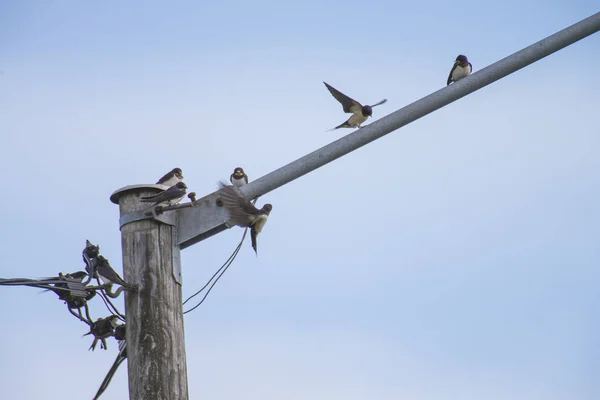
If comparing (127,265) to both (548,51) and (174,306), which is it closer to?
(174,306)

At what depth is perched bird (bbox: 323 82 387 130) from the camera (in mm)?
8234

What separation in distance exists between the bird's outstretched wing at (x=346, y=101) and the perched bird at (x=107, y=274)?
4020 millimetres

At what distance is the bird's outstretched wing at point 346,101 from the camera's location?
330 inches

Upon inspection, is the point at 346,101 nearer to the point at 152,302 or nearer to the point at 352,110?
the point at 352,110

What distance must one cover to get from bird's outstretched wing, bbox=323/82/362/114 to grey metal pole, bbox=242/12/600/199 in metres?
3.71

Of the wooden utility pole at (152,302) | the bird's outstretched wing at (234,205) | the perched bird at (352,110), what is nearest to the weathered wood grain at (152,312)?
the wooden utility pole at (152,302)

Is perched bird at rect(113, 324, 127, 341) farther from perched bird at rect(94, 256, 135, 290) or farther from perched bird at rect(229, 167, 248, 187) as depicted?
perched bird at rect(229, 167, 248, 187)

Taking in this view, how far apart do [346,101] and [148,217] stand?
4218mm

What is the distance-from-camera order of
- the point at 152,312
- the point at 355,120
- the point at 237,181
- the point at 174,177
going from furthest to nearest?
the point at 237,181
the point at 355,120
the point at 174,177
the point at 152,312

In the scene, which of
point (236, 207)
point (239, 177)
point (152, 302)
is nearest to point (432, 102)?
point (236, 207)

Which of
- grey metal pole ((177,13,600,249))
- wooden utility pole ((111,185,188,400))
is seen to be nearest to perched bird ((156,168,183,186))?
wooden utility pole ((111,185,188,400))

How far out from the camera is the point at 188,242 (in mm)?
4805

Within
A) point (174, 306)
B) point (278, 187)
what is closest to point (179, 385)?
point (174, 306)

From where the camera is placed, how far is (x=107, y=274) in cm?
468
